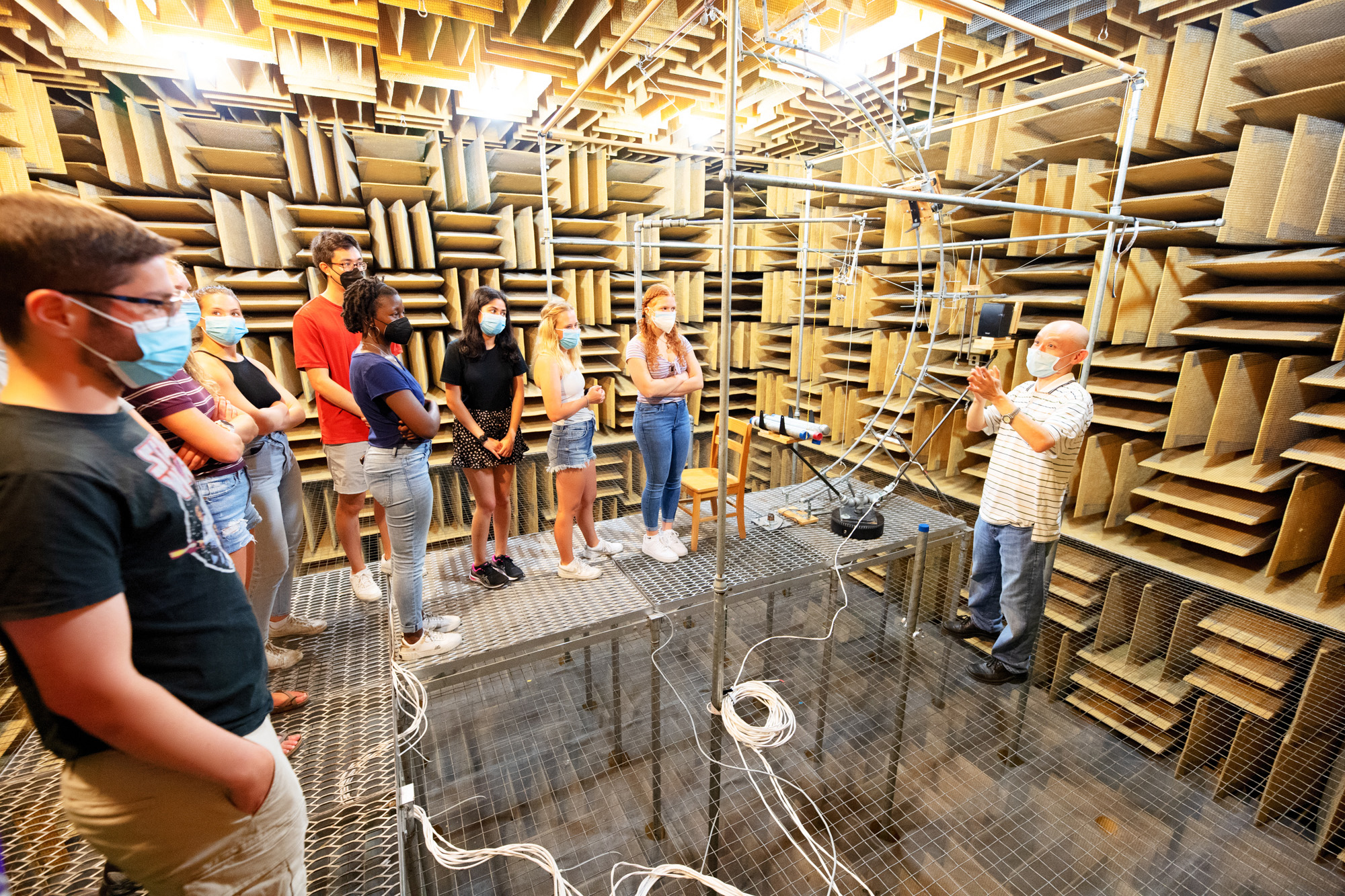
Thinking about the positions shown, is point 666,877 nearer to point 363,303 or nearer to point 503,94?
point 363,303

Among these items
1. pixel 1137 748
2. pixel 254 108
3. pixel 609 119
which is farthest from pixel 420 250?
pixel 1137 748

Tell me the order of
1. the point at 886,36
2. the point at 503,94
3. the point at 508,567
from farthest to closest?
the point at 503,94 < the point at 886,36 < the point at 508,567

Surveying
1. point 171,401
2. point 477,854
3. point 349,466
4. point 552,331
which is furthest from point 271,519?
point 477,854

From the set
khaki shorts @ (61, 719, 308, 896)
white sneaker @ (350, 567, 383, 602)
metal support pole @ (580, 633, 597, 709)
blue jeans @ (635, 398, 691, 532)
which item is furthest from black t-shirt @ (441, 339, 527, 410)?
khaki shorts @ (61, 719, 308, 896)

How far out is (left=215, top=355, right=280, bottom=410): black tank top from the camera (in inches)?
73.5

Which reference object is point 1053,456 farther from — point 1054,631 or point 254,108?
point 254,108

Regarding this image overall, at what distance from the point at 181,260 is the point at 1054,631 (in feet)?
18.1

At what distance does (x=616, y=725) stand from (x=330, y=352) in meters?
2.12

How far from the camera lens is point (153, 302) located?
79 centimetres

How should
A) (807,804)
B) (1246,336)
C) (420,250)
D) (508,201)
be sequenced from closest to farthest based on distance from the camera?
1. (807,804)
2. (1246,336)
3. (420,250)
4. (508,201)

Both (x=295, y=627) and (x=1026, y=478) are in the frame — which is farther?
(x=1026, y=478)

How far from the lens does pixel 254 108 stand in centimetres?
350

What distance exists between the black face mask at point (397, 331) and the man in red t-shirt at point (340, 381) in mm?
482

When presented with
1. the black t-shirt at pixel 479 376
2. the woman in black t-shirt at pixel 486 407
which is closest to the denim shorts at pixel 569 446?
the woman in black t-shirt at pixel 486 407
